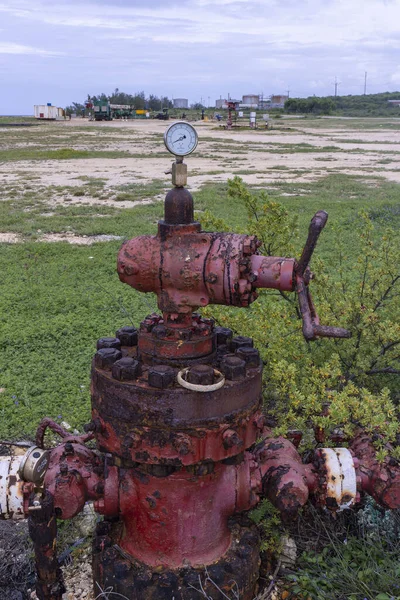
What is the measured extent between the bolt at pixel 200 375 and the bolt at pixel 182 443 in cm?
19

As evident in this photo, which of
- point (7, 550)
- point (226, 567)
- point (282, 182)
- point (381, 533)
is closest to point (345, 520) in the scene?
point (381, 533)

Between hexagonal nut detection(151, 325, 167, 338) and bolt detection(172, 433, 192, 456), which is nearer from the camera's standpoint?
bolt detection(172, 433, 192, 456)

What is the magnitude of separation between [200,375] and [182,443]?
24 cm

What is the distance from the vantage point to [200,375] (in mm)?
2070

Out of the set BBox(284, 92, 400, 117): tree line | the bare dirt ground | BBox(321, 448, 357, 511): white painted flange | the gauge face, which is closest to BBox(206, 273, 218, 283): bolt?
the gauge face

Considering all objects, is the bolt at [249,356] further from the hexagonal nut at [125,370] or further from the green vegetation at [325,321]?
the green vegetation at [325,321]

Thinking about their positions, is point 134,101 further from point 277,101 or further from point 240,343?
point 240,343

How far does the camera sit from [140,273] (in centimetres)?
217

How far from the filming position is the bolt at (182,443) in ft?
6.82

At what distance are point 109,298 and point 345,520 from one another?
3841mm

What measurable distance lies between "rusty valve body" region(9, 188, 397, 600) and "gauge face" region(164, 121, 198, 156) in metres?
0.18

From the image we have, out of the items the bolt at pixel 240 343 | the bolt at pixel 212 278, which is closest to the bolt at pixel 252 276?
the bolt at pixel 212 278

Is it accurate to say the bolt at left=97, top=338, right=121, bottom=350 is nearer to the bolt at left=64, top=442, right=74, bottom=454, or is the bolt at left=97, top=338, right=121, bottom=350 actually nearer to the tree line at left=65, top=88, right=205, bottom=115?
the bolt at left=64, top=442, right=74, bottom=454

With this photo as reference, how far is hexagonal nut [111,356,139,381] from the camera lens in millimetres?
2154
